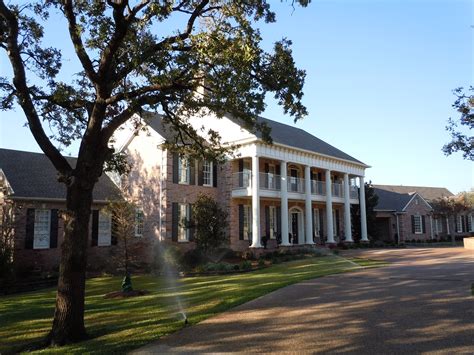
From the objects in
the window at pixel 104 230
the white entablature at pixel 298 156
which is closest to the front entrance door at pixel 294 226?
the white entablature at pixel 298 156

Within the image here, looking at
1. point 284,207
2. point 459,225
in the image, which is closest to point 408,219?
point 459,225

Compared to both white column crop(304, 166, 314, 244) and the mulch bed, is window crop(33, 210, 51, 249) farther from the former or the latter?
white column crop(304, 166, 314, 244)

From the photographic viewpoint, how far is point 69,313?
28.7ft

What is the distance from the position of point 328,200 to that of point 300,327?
918 inches

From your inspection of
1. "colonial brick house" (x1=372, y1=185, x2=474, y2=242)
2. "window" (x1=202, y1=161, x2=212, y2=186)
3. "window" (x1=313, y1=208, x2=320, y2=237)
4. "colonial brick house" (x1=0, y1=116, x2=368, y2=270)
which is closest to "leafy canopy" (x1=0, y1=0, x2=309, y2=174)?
"colonial brick house" (x1=0, y1=116, x2=368, y2=270)

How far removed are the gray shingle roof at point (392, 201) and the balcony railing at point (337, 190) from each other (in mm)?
8255

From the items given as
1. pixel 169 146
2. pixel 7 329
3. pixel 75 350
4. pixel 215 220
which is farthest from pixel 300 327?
pixel 215 220

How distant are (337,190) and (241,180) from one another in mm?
10020

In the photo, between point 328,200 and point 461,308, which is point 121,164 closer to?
point 461,308

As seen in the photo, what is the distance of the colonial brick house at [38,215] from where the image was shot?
804 inches

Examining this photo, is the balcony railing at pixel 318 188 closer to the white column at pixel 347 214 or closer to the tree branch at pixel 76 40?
the white column at pixel 347 214

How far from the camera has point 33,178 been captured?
22.6m

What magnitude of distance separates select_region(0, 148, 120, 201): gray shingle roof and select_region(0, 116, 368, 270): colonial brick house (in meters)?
0.05

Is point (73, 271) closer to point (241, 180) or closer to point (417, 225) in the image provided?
point (241, 180)
